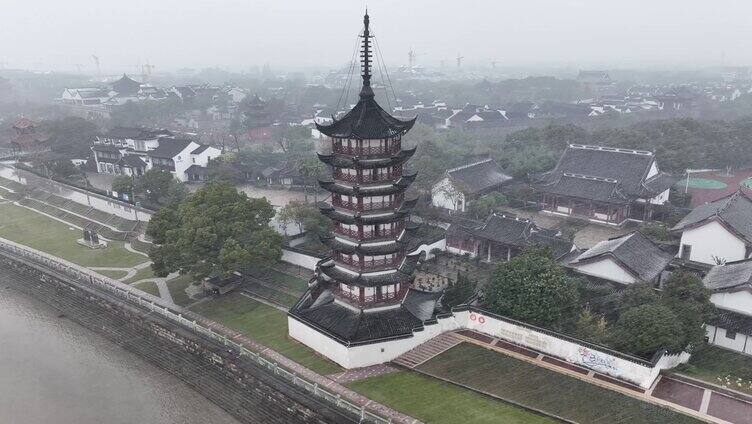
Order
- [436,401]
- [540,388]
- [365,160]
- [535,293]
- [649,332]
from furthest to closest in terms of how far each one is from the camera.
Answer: [535,293] < [365,160] < [540,388] < [436,401] < [649,332]

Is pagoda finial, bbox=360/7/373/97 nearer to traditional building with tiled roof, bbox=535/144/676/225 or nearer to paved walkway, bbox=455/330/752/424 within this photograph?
paved walkway, bbox=455/330/752/424

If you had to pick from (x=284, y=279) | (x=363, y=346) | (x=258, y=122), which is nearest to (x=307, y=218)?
(x=284, y=279)

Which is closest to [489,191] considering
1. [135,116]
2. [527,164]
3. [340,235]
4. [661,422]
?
[527,164]

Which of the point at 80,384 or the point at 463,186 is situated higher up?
the point at 463,186

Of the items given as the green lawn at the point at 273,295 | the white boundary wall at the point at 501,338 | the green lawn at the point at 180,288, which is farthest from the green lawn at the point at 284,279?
the white boundary wall at the point at 501,338

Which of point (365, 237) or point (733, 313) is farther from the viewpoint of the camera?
point (365, 237)

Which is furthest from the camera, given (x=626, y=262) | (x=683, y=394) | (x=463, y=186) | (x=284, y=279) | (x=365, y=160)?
(x=463, y=186)

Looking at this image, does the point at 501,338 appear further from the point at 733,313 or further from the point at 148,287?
the point at 148,287
